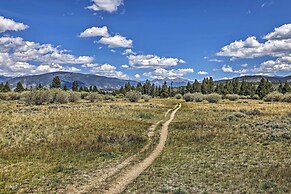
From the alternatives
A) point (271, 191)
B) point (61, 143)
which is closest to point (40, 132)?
point (61, 143)

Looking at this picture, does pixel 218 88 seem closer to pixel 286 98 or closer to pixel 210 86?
pixel 210 86

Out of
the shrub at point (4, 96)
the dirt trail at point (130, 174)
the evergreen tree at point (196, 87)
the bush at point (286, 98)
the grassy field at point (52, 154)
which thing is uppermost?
Answer: the evergreen tree at point (196, 87)

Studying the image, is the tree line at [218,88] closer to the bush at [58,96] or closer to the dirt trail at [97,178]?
the bush at [58,96]

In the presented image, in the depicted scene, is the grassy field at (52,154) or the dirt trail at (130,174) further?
the grassy field at (52,154)

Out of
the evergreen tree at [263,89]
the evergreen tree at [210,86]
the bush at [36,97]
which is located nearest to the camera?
the bush at [36,97]

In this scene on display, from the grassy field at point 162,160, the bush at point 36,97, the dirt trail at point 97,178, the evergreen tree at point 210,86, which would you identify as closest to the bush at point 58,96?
the bush at point 36,97

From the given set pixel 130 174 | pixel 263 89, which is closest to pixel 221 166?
pixel 130 174

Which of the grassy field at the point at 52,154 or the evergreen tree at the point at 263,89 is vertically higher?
the evergreen tree at the point at 263,89

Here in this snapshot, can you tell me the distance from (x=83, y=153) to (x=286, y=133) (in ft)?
55.0

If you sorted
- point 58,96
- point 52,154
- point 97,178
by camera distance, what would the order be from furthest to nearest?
point 58,96
point 52,154
point 97,178

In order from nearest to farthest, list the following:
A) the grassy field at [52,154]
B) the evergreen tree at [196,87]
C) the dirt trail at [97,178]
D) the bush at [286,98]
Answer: the dirt trail at [97,178]
the grassy field at [52,154]
the bush at [286,98]
the evergreen tree at [196,87]

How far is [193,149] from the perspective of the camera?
64.3 ft

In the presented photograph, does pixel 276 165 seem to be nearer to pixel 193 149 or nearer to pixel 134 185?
pixel 193 149

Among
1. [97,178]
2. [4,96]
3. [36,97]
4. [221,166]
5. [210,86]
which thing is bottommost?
[4,96]
